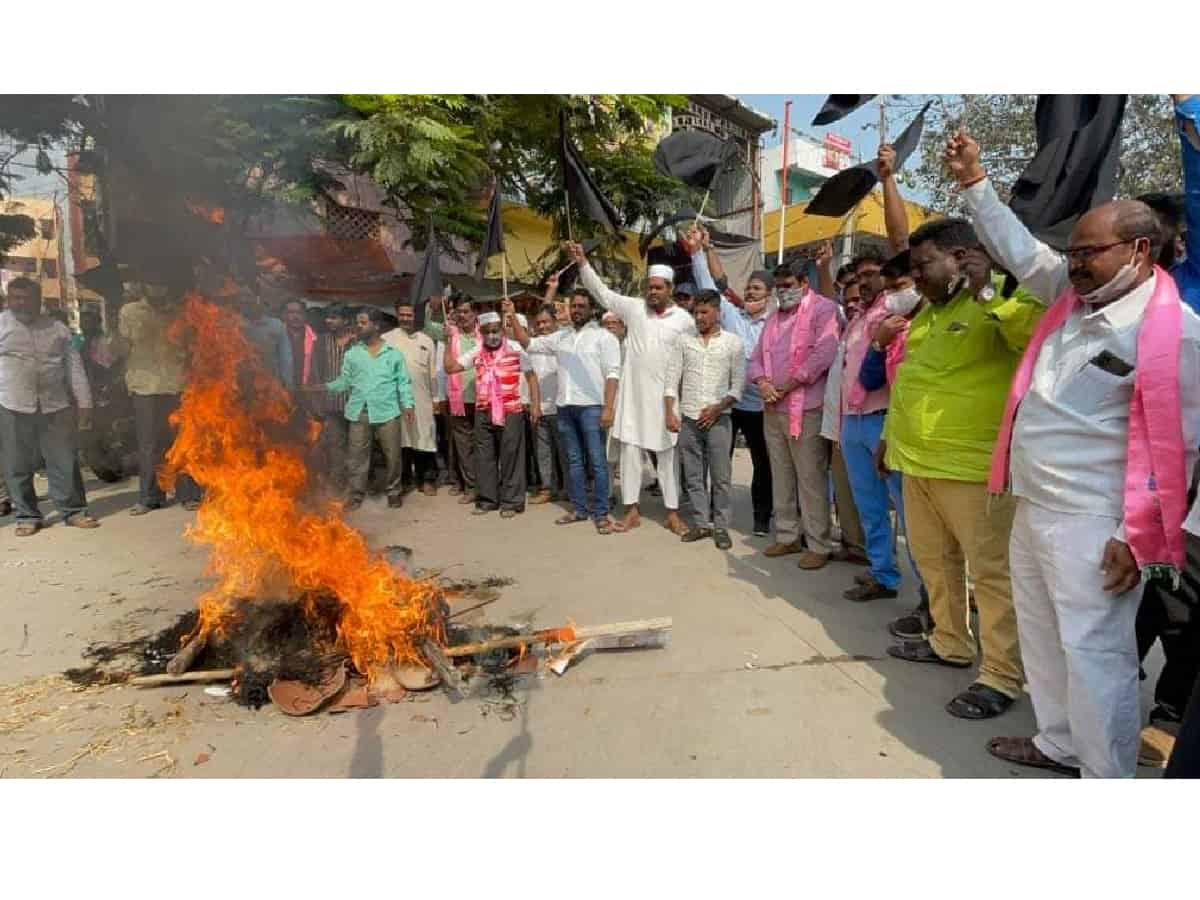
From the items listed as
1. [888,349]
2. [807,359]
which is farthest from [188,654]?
[807,359]

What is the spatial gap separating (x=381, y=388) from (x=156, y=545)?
108 inches

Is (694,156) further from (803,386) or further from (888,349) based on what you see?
(888,349)

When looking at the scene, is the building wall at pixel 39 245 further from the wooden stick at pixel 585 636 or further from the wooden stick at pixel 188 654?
the wooden stick at pixel 585 636

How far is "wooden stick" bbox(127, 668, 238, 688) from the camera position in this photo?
384 cm

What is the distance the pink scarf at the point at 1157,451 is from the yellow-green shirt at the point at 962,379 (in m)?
0.75

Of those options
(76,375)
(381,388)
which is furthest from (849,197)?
(76,375)

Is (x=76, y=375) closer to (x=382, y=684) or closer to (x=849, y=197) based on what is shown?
(x=382, y=684)

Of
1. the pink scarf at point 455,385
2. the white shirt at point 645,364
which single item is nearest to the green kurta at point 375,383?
the pink scarf at point 455,385

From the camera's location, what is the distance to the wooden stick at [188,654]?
3900 millimetres

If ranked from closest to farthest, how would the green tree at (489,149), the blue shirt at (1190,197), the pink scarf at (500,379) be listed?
the blue shirt at (1190,197)
the pink scarf at (500,379)
the green tree at (489,149)

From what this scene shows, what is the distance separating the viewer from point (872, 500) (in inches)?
199

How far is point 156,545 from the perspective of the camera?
672 cm

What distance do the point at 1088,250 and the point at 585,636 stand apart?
298 centimetres

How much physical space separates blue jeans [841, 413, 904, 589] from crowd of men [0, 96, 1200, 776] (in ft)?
0.05
